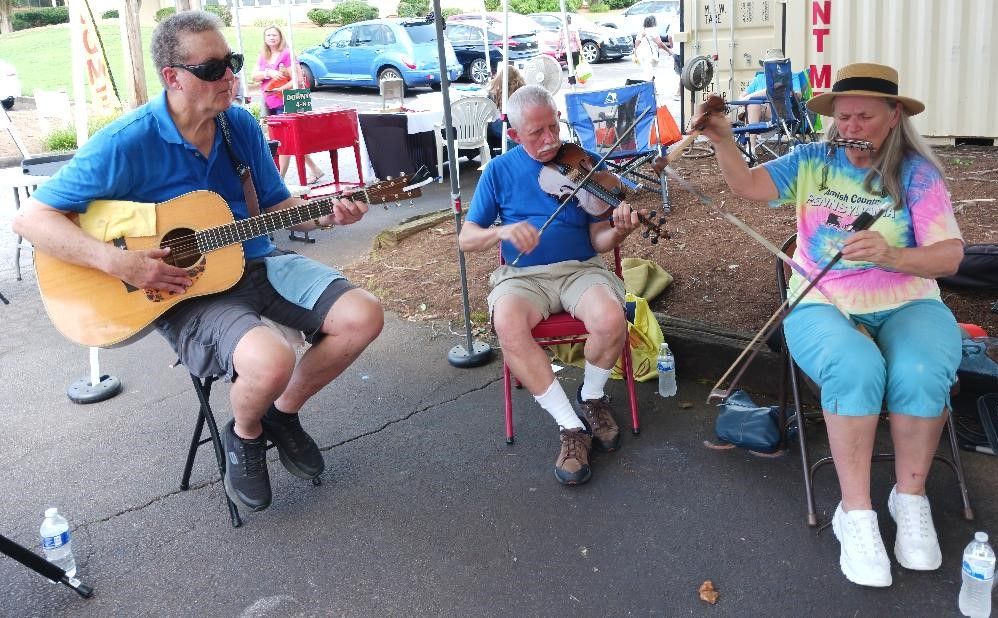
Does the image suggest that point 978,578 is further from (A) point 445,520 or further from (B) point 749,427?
(A) point 445,520

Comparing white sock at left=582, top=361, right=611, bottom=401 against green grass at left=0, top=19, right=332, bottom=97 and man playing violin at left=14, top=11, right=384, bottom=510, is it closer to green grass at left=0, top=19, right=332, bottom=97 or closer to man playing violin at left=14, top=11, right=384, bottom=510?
man playing violin at left=14, top=11, right=384, bottom=510

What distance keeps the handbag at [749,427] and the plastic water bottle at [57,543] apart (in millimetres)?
2226

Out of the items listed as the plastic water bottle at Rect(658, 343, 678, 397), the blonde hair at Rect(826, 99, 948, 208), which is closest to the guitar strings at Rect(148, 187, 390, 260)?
the plastic water bottle at Rect(658, 343, 678, 397)

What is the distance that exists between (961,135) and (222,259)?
6673 mm

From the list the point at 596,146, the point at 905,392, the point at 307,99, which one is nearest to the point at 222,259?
the point at 905,392

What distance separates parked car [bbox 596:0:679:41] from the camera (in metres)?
18.0

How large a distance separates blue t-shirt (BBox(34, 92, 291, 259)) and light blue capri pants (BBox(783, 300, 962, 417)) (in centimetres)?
197

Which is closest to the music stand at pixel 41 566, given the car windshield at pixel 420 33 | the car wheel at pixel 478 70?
the car windshield at pixel 420 33

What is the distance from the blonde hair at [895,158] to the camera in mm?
2479

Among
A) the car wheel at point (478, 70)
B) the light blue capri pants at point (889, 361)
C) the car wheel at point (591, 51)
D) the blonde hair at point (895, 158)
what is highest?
the car wheel at point (591, 51)

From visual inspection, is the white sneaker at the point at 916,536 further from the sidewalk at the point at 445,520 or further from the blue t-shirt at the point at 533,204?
the blue t-shirt at the point at 533,204

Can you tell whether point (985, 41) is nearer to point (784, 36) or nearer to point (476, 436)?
point (784, 36)

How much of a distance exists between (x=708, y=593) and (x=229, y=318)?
1.72 meters

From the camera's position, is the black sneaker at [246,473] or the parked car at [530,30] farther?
the parked car at [530,30]
